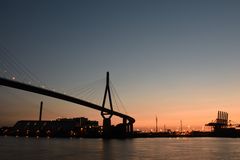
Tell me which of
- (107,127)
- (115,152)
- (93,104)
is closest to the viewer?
(115,152)

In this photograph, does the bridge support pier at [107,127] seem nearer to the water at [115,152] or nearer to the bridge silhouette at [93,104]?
the bridge silhouette at [93,104]

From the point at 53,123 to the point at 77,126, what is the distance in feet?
55.5

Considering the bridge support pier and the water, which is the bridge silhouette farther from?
the water

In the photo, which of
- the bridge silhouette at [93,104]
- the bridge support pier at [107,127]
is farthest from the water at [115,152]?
the bridge support pier at [107,127]

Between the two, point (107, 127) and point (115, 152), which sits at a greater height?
point (107, 127)

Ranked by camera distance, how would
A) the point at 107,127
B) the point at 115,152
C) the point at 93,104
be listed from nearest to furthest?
1. the point at 115,152
2. the point at 93,104
3. the point at 107,127

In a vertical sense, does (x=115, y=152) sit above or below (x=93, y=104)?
below

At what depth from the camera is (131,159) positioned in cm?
3584

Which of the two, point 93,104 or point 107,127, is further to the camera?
point 107,127

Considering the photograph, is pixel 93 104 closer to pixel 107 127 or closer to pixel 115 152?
pixel 107 127

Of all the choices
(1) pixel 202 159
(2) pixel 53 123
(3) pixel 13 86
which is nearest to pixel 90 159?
(1) pixel 202 159

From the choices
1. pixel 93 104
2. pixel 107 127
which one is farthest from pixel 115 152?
pixel 107 127

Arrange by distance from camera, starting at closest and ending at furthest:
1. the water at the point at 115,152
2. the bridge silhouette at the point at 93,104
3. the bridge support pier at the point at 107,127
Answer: the water at the point at 115,152 < the bridge silhouette at the point at 93,104 < the bridge support pier at the point at 107,127

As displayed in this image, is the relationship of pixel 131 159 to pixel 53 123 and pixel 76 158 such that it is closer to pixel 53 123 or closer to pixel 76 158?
pixel 76 158
